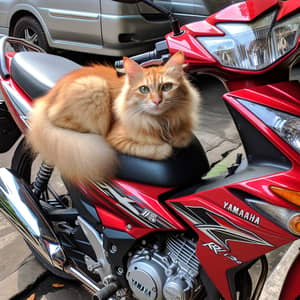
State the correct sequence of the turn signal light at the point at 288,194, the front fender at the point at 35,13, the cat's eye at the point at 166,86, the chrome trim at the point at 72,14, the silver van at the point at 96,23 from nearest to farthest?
the turn signal light at the point at 288,194 < the cat's eye at the point at 166,86 < the silver van at the point at 96,23 < the chrome trim at the point at 72,14 < the front fender at the point at 35,13

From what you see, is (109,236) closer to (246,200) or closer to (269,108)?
(246,200)

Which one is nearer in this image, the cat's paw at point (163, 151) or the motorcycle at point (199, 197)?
the motorcycle at point (199, 197)

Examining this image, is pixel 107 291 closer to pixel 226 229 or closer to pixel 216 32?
pixel 226 229

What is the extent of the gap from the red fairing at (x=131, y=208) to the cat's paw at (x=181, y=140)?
0.54 ft

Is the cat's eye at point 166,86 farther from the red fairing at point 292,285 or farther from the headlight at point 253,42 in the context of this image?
the red fairing at point 292,285

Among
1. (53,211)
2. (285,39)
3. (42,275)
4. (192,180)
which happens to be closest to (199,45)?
(285,39)

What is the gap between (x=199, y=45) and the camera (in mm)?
1381

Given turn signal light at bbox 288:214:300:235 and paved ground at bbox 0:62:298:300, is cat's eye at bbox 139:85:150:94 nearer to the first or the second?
turn signal light at bbox 288:214:300:235

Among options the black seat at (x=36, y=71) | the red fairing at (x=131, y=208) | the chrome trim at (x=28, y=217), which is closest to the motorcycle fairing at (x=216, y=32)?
the red fairing at (x=131, y=208)

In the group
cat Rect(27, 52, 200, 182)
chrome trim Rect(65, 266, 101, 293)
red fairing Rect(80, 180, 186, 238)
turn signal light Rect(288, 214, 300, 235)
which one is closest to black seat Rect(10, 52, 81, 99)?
cat Rect(27, 52, 200, 182)

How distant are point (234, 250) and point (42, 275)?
1.30 meters

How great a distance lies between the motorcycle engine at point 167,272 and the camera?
5.05 ft

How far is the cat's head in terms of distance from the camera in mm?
1438

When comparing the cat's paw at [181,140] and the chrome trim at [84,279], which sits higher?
the cat's paw at [181,140]
